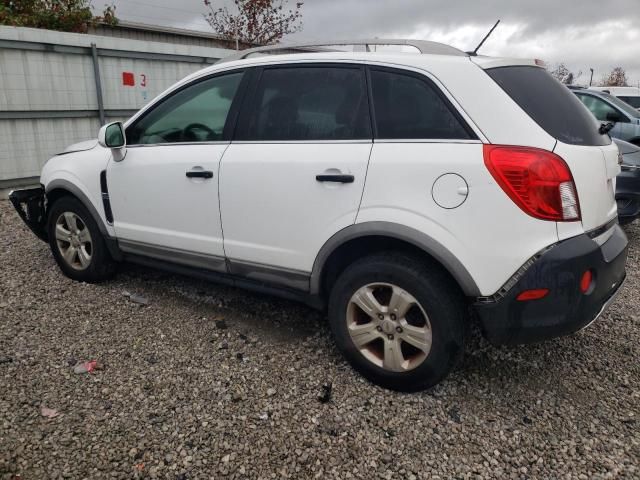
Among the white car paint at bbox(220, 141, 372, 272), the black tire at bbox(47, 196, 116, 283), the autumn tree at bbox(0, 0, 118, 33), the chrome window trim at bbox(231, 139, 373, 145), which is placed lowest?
the black tire at bbox(47, 196, 116, 283)

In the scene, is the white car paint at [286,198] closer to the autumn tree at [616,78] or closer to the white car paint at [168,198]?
the white car paint at [168,198]

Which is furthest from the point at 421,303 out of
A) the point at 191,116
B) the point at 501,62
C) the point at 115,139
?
the point at 115,139

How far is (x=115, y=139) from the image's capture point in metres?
3.60

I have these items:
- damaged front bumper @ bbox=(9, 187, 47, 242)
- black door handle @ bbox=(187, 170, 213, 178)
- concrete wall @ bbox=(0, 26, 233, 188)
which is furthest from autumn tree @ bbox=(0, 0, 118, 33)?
black door handle @ bbox=(187, 170, 213, 178)

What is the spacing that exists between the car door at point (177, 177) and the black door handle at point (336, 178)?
2.55ft

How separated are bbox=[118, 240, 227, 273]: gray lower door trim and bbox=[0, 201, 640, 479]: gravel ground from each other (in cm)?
42

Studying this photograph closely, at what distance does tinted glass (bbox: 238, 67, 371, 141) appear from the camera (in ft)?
8.96

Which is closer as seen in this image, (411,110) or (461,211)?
(461,211)

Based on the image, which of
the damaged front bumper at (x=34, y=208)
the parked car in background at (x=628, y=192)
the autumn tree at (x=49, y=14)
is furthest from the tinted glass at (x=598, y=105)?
the autumn tree at (x=49, y=14)

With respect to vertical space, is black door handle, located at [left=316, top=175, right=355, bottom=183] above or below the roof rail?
below

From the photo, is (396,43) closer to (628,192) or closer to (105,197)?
(105,197)

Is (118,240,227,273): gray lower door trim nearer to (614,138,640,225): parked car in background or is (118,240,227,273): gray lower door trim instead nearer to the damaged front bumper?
the damaged front bumper

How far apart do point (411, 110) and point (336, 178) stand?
1.69 feet

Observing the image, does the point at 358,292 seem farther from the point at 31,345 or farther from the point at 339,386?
the point at 31,345
